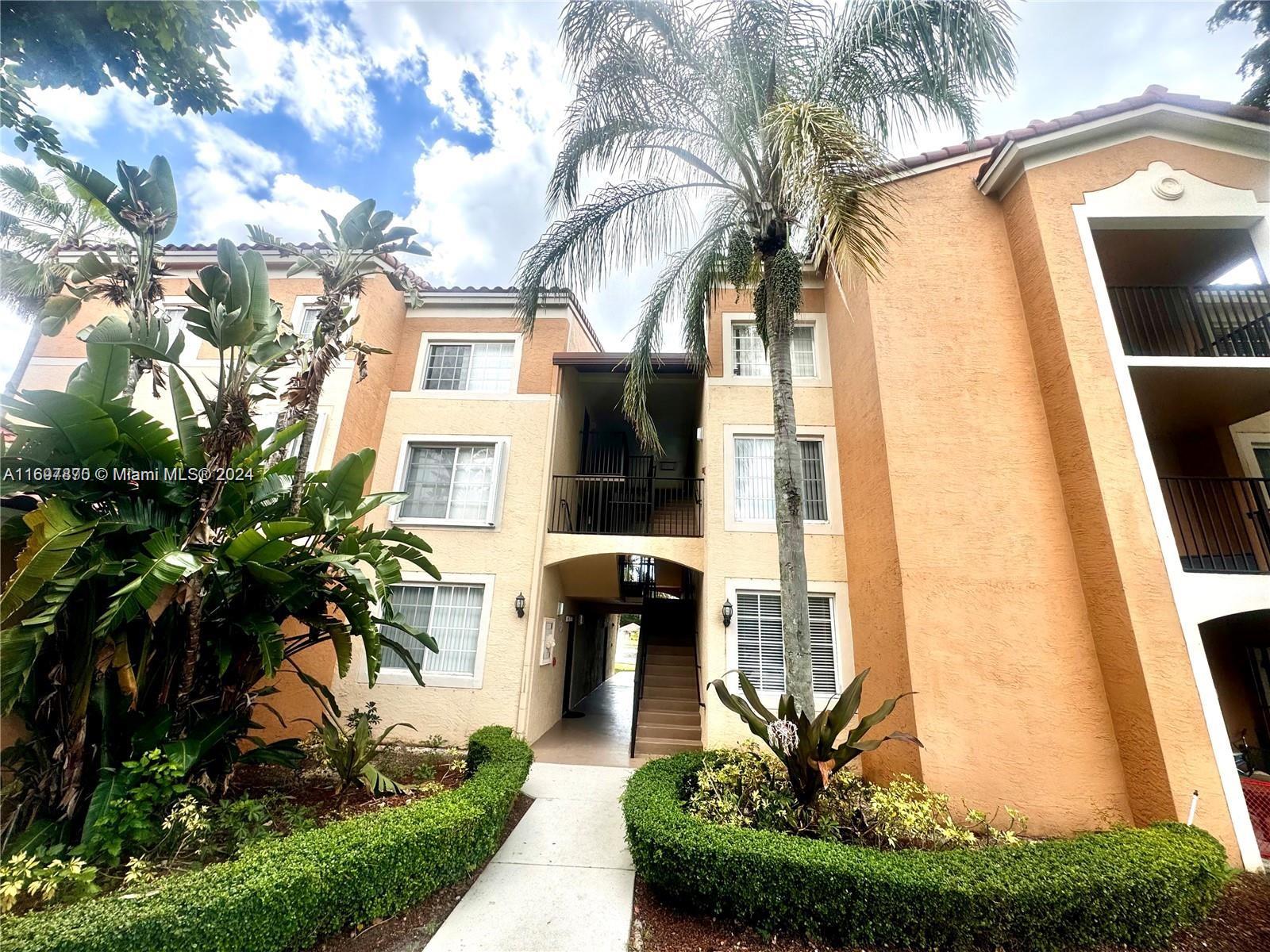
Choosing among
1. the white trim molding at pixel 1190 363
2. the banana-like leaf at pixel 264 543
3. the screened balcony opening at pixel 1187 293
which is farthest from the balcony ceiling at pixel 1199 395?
the banana-like leaf at pixel 264 543

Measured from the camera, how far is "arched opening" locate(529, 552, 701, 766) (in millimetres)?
9641

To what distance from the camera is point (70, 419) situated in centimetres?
449

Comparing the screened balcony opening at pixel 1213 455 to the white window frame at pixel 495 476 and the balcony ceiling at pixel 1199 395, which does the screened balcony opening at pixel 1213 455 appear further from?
the white window frame at pixel 495 476

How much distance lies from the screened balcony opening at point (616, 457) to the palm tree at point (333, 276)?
4.38m

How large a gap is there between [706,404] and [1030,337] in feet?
18.2

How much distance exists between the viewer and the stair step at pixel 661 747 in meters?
9.16

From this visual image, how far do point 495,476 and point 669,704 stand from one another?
20.2ft

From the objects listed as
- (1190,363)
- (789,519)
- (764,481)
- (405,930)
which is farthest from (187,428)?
(1190,363)

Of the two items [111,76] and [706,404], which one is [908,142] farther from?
[111,76]

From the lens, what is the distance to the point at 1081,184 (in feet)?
25.1

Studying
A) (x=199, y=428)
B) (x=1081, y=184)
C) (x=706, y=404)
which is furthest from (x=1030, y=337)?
(x=199, y=428)

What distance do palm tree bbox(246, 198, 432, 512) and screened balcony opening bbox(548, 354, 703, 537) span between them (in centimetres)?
438

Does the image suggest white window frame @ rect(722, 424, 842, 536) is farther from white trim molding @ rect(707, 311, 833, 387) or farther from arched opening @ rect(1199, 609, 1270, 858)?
arched opening @ rect(1199, 609, 1270, 858)

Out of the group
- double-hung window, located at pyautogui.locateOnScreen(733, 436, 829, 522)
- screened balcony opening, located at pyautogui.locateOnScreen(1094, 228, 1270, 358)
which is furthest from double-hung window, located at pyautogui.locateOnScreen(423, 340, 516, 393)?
screened balcony opening, located at pyautogui.locateOnScreen(1094, 228, 1270, 358)
